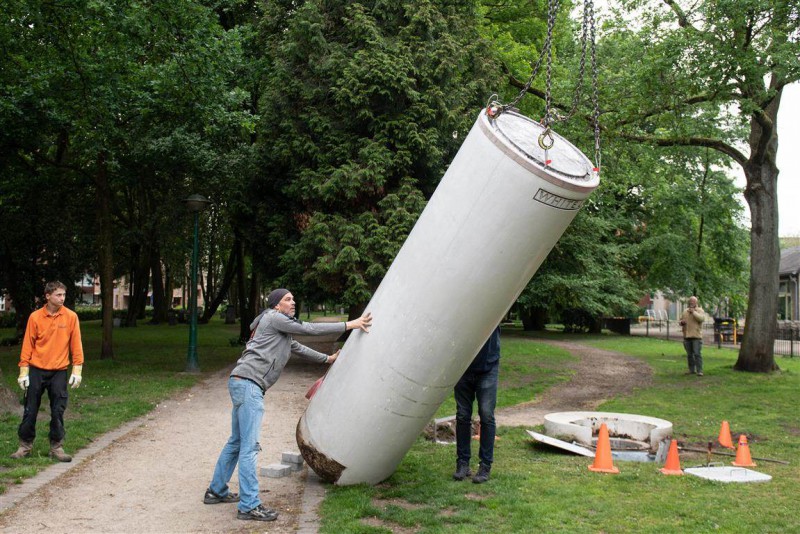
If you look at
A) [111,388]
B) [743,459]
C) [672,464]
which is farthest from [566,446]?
[111,388]

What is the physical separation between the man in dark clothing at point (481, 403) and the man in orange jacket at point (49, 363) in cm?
428

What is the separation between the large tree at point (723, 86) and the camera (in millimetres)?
14980

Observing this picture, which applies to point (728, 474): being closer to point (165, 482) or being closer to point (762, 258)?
point (165, 482)

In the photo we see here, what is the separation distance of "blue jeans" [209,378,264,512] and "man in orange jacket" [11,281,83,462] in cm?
257

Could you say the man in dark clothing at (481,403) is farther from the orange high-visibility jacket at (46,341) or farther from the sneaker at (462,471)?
the orange high-visibility jacket at (46,341)

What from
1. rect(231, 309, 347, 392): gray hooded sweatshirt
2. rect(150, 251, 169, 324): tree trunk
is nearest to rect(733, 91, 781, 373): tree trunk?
rect(231, 309, 347, 392): gray hooded sweatshirt

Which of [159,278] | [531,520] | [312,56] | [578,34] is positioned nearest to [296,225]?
[312,56]

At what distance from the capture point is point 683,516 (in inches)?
248

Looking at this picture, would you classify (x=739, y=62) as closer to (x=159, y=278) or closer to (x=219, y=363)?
(x=219, y=363)

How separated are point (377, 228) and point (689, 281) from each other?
21.2 m

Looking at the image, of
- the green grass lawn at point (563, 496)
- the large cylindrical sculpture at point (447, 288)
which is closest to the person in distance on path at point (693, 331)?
the green grass lawn at point (563, 496)

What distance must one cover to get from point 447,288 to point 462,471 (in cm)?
240

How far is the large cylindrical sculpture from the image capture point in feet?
19.2

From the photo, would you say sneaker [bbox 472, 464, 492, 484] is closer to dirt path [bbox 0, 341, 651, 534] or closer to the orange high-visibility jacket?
dirt path [bbox 0, 341, 651, 534]
